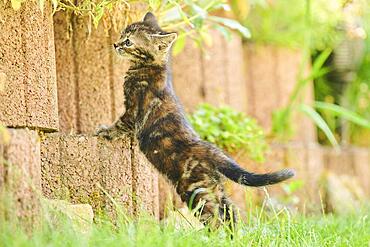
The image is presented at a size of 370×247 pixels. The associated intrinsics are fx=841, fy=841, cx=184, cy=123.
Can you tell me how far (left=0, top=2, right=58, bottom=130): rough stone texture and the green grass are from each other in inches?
20.3

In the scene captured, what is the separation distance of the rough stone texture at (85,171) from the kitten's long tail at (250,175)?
447 mm

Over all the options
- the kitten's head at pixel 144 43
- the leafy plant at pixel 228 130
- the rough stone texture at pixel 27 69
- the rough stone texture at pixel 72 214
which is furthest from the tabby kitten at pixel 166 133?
the leafy plant at pixel 228 130

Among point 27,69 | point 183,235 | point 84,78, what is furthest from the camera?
point 84,78

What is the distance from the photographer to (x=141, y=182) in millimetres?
3689

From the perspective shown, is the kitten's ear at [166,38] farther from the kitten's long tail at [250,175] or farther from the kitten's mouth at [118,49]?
the kitten's long tail at [250,175]

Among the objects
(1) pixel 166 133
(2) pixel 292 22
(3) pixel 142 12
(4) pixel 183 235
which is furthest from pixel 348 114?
(4) pixel 183 235

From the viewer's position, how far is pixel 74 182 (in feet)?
11.4

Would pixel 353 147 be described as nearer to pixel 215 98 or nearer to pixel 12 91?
pixel 215 98

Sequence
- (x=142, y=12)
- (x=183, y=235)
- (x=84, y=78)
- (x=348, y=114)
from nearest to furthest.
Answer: (x=183, y=235), (x=84, y=78), (x=142, y=12), (x=348, y=114)

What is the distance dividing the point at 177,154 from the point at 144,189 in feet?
0.85

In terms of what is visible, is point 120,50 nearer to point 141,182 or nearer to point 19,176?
point 141,182

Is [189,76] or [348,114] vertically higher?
[189,76]

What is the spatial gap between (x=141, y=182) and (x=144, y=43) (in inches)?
24.9

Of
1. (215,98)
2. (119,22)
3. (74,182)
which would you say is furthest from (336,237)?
(215,98)
